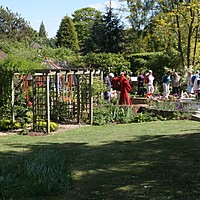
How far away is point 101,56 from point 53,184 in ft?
96.8

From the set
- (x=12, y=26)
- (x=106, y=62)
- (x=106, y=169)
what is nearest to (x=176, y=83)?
(x=106, y=62)

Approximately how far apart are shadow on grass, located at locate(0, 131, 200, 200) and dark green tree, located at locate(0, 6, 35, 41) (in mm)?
43286

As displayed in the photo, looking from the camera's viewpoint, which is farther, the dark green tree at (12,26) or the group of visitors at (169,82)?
Result: the dark green tree at (12,26)

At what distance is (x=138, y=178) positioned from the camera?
639 centimetres

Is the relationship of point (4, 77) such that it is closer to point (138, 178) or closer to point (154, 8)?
point (138, 178)

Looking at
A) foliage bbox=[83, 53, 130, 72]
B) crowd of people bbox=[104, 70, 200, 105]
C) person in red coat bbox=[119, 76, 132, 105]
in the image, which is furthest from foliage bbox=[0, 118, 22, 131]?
foliage bbox=[83, 53, 130, 72]

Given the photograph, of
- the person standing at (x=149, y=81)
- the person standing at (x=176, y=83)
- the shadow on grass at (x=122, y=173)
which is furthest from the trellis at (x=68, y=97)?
the person standing at (x=176, y=83)

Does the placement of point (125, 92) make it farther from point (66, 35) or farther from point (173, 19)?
point (66, 35)

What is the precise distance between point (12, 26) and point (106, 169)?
154ft

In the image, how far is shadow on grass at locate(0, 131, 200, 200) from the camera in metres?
5.64

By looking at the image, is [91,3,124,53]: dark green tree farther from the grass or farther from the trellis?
the grass

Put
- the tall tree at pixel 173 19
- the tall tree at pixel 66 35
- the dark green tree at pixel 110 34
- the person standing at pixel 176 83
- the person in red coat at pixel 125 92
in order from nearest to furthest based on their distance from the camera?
the person in red coat at pixel 125 92 < the person standing at pixel 176 83 < the tall tree at pixel 173 19 < the dark green tree at pixel 110 34 < the tall tree at pixel 66 35

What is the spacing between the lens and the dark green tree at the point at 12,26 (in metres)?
50.8

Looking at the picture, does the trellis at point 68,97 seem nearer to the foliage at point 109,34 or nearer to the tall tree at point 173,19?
the tall tree at point 173,19
